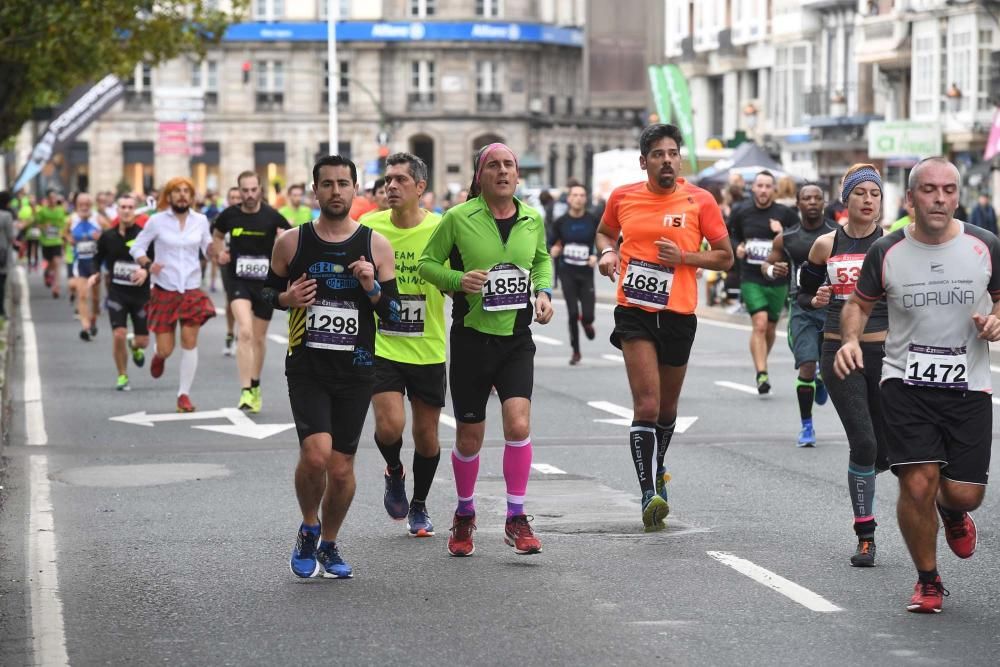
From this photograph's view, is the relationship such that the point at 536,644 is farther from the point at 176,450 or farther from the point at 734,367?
the point at 734,367

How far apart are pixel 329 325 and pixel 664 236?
216 cm

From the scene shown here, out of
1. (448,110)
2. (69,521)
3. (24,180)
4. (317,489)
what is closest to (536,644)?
(317,489)

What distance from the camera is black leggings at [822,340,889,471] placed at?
9.16 m

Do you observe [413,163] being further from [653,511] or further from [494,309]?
[653,511]

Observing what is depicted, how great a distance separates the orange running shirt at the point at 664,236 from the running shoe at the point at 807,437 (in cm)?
373

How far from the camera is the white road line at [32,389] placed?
1466 centimetres

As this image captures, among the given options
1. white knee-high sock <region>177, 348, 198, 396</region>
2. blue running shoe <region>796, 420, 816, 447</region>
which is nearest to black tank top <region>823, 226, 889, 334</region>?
blue running shoe <region>796, 420, 816, 447</region>

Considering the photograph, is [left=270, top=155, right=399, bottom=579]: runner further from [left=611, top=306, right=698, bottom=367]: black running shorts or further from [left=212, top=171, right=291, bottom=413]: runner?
[left=212, top=171, right=291, bottom=413]: runner

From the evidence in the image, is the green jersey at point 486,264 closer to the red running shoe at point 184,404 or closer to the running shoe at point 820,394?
the running shoe at point 820,394

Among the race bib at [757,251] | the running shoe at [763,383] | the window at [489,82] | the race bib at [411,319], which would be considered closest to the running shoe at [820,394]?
the running shoe at [763,383]

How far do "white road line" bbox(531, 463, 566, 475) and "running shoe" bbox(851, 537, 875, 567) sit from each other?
349 centimetres

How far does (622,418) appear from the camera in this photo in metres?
15.7

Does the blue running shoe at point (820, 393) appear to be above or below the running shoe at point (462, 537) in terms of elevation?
below

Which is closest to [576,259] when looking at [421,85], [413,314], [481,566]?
[413,314]
